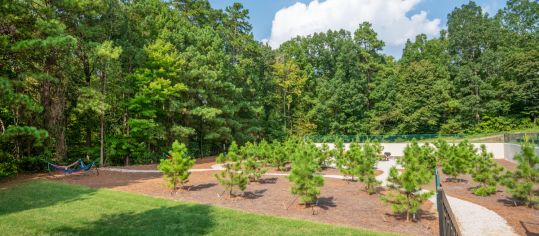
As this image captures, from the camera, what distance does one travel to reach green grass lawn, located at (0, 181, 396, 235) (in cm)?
639

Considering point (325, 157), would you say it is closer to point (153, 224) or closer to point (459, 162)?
point (459, 162)

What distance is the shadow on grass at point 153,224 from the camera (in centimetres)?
626

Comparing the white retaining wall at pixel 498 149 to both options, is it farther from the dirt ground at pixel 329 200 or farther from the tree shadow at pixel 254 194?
the tree shadow at pixel 254 194

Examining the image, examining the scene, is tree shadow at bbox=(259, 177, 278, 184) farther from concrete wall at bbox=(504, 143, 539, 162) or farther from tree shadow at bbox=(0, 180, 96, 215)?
concrete wall at bbox=(504, 143, 539, 162)

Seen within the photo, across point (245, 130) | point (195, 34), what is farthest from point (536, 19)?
point (195, 34)

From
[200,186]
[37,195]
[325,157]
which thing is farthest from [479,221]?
[37,195]

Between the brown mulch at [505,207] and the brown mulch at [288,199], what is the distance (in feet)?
5.91

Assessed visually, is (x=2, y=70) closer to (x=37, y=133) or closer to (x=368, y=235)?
(x=37, y=133)

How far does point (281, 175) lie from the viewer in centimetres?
1545

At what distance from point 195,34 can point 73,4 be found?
38.5 ft

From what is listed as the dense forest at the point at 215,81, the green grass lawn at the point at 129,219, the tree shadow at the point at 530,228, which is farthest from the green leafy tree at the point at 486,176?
the dense forest at the point at 215,81

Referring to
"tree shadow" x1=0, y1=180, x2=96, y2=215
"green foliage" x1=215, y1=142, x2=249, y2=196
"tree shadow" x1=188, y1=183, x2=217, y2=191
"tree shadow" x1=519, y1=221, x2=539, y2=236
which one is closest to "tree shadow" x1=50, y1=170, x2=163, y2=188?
"tree shadow" x1=0, y1=180, x2=96, y2=215

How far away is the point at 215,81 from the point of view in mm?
25391

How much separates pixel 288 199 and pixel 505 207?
259 inches
